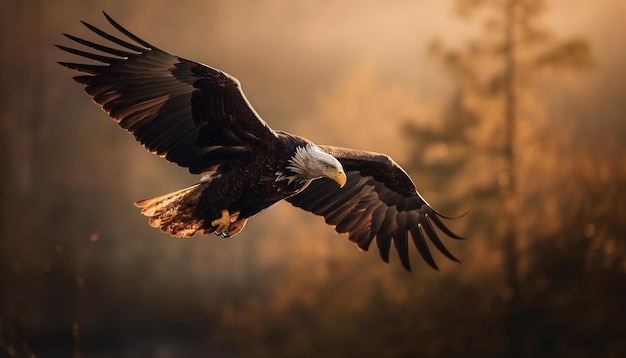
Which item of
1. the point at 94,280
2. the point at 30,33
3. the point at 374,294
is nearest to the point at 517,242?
the point at 374,294

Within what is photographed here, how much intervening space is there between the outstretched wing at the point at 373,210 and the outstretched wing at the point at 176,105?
995mm

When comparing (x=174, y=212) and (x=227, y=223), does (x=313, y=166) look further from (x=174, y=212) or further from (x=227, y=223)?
(x=174, y=212)

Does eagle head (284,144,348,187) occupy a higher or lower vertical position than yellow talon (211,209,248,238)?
higher

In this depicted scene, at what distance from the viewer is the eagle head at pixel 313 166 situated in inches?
168

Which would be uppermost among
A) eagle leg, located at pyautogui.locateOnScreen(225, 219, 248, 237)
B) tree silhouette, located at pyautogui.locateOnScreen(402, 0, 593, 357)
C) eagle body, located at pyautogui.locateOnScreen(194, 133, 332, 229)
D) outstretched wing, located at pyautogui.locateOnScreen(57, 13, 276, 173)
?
tree silhouette, located at pyautogui.locateOnScreen(402, 0, 593, 357)

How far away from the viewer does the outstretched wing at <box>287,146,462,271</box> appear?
538 centimetres

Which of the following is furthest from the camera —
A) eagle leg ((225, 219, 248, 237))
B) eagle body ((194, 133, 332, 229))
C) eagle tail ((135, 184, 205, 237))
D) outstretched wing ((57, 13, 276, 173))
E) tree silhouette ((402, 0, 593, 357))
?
tree silhouette ((402, 0, 593, 357))

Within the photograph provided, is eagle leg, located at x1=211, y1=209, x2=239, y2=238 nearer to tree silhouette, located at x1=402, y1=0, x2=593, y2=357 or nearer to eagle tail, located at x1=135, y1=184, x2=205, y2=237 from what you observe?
eagle tail, located at x1=135, y1=184, x2=205, y2=237

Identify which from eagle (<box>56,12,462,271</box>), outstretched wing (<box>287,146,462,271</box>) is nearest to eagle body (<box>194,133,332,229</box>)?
eagle (<box>56,12,462,271</box>)

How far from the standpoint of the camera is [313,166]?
428 centimetres

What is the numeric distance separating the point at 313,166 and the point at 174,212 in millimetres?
862

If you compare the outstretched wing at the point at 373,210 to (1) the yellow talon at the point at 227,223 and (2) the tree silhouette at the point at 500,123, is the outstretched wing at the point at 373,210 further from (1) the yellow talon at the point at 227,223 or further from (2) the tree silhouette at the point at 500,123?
(2) the tree silhouette at the point at 500,123

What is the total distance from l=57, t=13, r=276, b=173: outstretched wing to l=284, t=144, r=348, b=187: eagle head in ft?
0.66

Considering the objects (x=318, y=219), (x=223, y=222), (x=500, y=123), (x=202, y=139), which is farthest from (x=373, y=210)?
(x=318, y=219)
